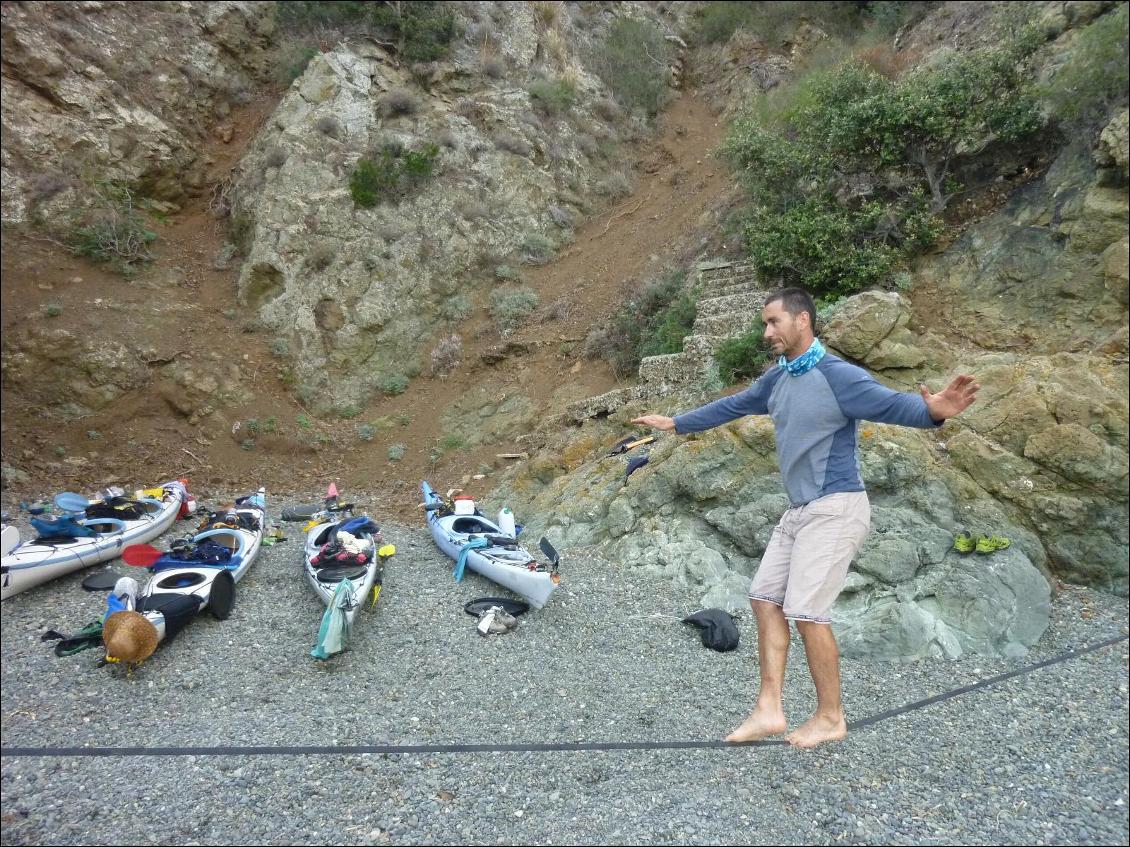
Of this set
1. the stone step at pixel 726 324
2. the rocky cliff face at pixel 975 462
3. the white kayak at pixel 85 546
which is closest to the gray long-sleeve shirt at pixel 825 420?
the rocky cliff face at pixel 975 462

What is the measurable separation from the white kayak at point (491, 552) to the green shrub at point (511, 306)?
6156 mm

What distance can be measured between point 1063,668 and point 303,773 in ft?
21.3

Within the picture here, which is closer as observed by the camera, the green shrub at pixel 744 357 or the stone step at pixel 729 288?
the green shrub at pixel 744 357

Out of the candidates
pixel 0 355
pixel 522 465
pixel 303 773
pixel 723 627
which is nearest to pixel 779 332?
pixel 723 627

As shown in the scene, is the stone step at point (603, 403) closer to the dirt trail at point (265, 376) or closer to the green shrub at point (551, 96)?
the dirt trail at point (265, 376)

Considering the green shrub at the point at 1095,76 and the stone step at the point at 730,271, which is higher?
the green shrub at the point at 1095,76

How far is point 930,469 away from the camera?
6898 mm

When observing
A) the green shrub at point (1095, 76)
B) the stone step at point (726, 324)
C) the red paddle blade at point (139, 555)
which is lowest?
the red paddle blade at point (139, 555)

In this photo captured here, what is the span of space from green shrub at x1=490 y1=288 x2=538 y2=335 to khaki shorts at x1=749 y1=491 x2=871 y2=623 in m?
12.6

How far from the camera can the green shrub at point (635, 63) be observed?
885 inches

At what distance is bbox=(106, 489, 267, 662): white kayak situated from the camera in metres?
6.44

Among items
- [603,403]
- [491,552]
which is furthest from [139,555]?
[603,403]

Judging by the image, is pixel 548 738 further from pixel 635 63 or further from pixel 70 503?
pixel 635 63

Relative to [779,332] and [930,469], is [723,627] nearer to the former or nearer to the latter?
[930,469]
